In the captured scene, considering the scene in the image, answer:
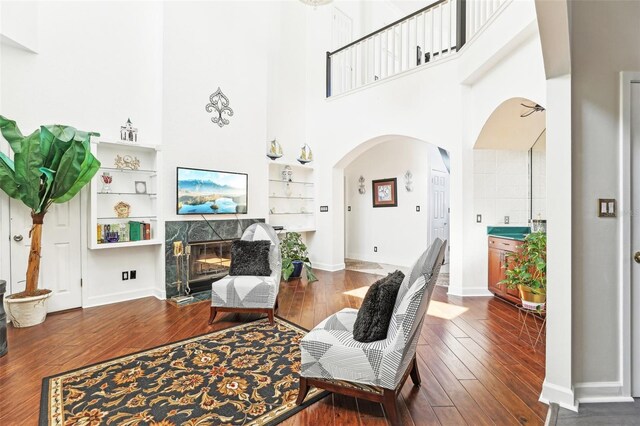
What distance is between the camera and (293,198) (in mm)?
6336

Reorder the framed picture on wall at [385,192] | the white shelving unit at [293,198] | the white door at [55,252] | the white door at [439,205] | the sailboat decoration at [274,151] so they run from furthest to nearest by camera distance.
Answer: the framed picture on wall at [385,192], the white door at [439,205], the white shelving unit at [293,198], the sailboat decoration at [274,151], the white door at [55,252]

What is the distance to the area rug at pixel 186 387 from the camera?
1.86 meters

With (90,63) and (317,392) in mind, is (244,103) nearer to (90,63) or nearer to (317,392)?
(90,63)

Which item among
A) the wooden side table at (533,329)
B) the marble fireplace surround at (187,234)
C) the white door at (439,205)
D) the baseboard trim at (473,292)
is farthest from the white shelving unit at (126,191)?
the white door at (439,205)

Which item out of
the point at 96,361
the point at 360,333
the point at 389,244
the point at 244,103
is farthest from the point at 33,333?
the point at 389,244

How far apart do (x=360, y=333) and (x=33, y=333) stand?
11.0 ft

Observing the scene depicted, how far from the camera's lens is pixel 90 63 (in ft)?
12.7

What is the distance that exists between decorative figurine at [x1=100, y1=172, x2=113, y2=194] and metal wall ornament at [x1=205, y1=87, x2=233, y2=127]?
165cm

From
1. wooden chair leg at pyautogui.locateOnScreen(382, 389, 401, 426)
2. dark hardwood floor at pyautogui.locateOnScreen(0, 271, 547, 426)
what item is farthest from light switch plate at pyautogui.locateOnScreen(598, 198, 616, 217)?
wooden chair leg at pyautogui.locateOnScreen(382, 389, 401, 426)

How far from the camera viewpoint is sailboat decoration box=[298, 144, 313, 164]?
6.08m

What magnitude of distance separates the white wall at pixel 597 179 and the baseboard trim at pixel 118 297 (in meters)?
4.74

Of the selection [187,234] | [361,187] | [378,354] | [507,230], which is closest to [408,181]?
[361,187]

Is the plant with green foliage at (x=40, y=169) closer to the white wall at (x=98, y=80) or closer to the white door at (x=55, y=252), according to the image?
the white door at (x=55, y=252)

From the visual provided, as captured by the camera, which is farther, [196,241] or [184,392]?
[196,241]
